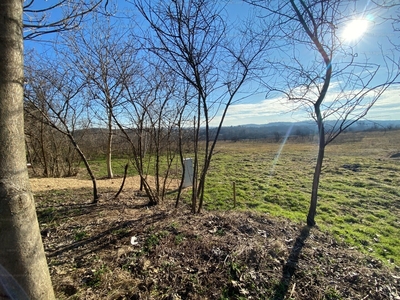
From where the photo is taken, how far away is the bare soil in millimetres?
1808

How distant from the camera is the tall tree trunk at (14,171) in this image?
0.98 m

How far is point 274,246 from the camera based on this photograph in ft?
8.05

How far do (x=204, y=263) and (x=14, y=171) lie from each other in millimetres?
1724

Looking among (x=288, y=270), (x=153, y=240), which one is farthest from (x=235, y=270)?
(x=153, y=240)

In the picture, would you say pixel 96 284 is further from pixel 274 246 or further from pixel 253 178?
pixel 253 178

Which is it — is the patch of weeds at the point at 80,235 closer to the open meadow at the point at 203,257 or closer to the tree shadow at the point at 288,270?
the open meadow at the point at 203,257

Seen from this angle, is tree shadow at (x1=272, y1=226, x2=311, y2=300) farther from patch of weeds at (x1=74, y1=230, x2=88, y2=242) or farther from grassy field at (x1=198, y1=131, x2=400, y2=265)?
patch of weeds at (x1=74, y1=230, x2=88, y2=242)

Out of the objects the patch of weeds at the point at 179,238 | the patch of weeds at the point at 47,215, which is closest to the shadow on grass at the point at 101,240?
the patch of weeds at the point at 179,238

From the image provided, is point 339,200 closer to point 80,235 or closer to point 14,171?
point 80,235

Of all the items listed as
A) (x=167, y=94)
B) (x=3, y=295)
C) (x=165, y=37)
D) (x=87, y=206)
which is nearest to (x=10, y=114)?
(x=3, y=295)

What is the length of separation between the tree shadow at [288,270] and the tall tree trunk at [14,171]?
1747 mm

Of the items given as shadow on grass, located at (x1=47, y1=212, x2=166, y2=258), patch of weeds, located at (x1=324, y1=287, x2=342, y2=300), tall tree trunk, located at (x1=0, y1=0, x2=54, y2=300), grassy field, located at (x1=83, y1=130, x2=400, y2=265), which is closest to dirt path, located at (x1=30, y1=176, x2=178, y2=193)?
grassy field, located at (x1=83, y1=130, x2=400, y2=265)

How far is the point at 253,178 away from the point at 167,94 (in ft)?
21.5

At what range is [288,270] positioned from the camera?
2.09m
